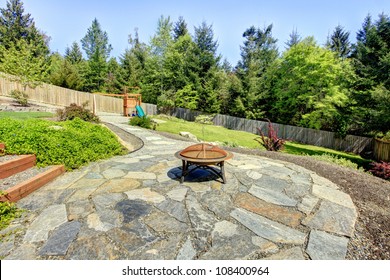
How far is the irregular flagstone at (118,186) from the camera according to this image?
3024 millimetres

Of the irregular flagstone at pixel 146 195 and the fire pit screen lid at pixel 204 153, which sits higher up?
the fire pit screen lid at pixel 204 153

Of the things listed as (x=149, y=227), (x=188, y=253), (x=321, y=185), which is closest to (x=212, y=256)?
(x=188, y=253)

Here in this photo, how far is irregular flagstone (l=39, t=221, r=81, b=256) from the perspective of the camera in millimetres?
1827

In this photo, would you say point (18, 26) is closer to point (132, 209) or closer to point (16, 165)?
point (16, 165)

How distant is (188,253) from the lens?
6.06ft

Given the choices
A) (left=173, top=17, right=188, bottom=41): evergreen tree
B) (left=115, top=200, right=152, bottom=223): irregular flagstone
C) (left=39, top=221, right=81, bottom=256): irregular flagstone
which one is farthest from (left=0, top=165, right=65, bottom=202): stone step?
(left=173, top=17, right=188, bottom=41): evergreen tree

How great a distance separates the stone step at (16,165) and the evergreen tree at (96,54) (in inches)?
1119

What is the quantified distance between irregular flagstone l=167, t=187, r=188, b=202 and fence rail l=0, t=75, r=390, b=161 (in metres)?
9.24

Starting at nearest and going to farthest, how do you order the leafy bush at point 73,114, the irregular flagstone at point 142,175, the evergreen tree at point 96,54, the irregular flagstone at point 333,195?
1. the irregular flagstone at point 333,195
2. the irregular flagstone at point 142,175
3. the leafy bush at point 73,114
4. the evergreen tree at point 96,54

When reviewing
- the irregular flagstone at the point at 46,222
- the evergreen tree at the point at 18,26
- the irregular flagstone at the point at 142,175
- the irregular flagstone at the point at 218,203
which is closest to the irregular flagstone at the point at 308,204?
the irregular flagstone at the point at 218,203

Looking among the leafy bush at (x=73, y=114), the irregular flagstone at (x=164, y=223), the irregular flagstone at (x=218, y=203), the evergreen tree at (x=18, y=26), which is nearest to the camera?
the irregular flagstone at (x=164, y=223)

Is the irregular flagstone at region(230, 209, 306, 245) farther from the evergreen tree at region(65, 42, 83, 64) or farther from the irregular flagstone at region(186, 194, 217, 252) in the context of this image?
the evergreen tree at region(65, 42, 83, 64)

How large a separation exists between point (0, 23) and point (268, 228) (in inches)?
1438

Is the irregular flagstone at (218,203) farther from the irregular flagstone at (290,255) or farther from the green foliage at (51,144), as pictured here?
the green foliage at (51,144)
